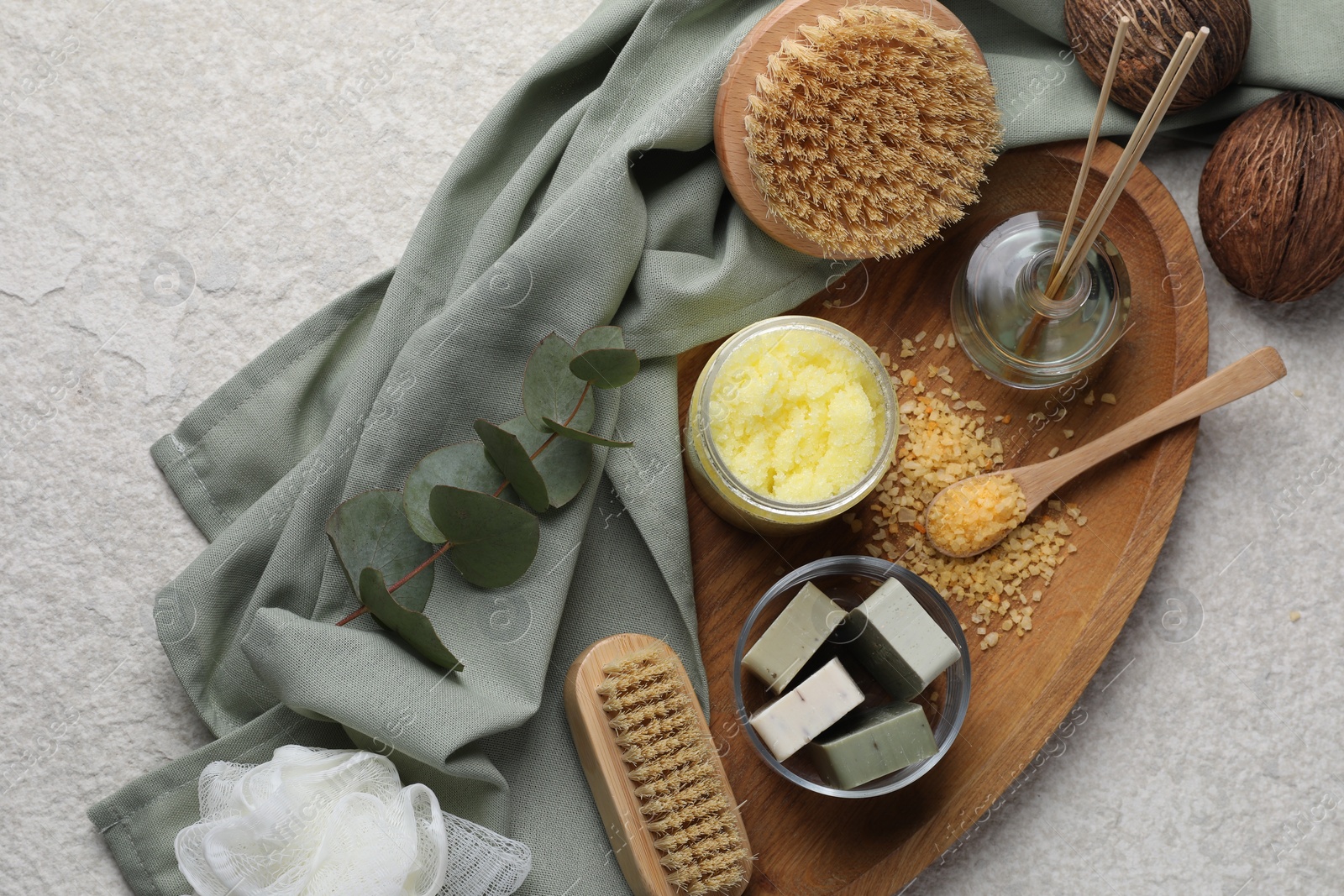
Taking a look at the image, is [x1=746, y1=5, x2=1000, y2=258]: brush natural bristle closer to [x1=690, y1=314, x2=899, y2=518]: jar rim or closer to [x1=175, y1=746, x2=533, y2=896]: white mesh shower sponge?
[x1=690, y1=314, x2=899, y2=518]: jar rim

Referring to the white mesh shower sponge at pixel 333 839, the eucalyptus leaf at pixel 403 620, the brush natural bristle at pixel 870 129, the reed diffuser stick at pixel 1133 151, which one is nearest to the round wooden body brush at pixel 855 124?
the brush natural bristle at pixel 870 129

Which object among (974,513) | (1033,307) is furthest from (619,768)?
(1033,307)

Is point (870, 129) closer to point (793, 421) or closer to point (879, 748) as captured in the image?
point (793, 421)

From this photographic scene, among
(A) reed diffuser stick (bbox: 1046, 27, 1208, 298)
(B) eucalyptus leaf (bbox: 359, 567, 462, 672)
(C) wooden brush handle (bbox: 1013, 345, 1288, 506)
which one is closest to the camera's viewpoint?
(A) reed diffuser stick (bbox: 1046, 27, 1208, 298)

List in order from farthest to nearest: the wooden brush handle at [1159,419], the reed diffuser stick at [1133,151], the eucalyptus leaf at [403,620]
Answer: the wooden brush handle at [1159,419] → the eucalyptus leaf at [403,620] → the reed diffuser stick at [1133,151]

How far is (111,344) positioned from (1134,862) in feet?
3.57

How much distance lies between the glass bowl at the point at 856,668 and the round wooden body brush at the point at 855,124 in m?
0.27

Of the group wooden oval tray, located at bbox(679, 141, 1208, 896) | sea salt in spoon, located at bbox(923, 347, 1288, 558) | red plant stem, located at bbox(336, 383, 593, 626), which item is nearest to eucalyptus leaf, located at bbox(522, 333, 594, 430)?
red plant stem, located at bbox(336, 383, 593, 626)

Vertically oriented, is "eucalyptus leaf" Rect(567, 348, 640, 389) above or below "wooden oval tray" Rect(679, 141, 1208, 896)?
above

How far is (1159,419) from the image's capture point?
0.85 m

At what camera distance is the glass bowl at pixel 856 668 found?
775 mm

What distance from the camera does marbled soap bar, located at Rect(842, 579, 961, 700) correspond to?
29.3 inches

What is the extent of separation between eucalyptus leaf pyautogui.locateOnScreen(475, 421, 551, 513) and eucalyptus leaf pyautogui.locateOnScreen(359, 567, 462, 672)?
0.12 metres

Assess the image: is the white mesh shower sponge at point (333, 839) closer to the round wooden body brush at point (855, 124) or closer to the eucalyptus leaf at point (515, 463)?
the eucalyptus leaf at point (515, 463)
